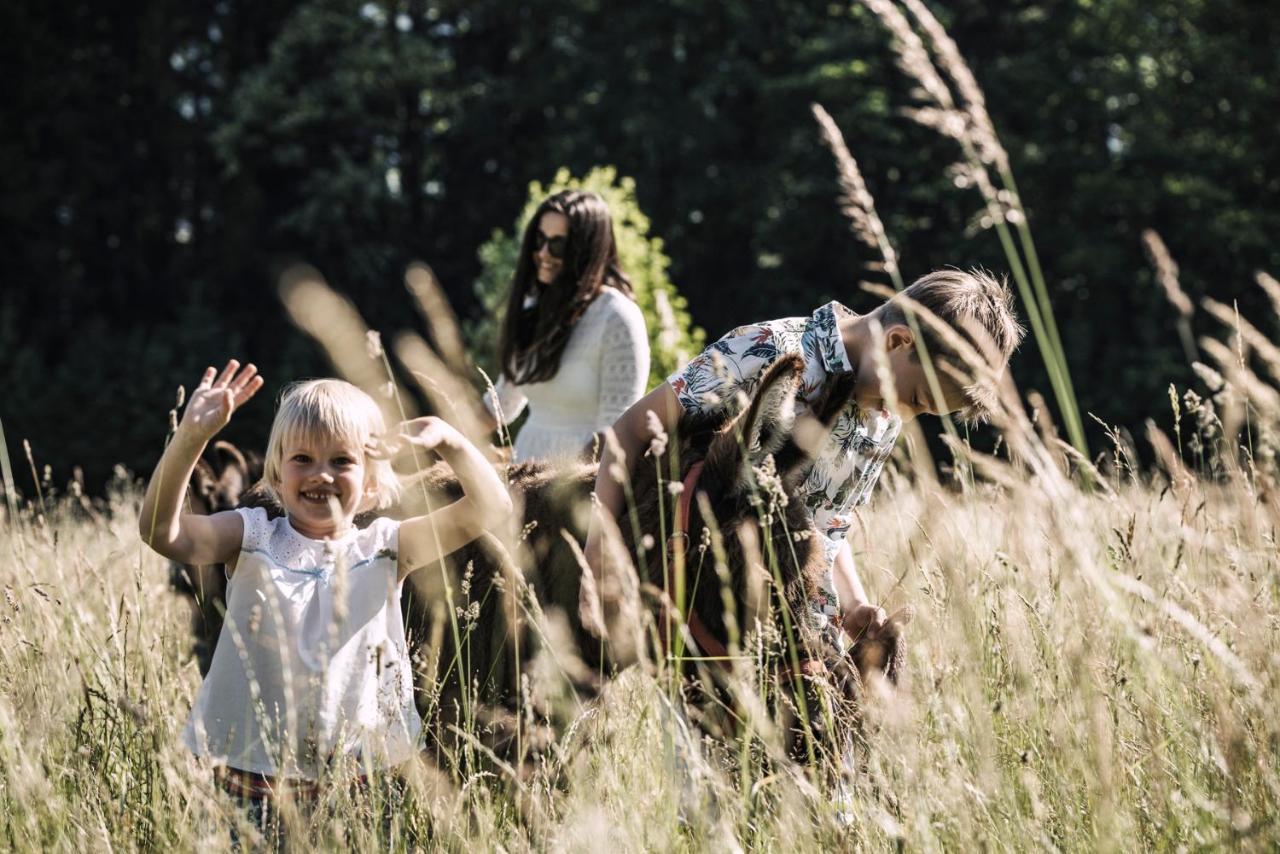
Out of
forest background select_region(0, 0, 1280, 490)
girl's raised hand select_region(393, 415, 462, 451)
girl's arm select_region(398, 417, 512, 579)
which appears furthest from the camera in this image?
forest background select_region(0, 0, 1280, 490)

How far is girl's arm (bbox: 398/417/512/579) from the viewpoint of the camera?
88.4 inches

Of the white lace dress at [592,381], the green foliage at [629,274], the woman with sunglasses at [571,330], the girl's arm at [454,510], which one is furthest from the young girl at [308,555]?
the green foliage at [629,274]

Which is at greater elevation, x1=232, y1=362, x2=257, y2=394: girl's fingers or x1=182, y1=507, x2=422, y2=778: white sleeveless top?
x1=232, y1=362, x2=257, y2=394: girl's fingers

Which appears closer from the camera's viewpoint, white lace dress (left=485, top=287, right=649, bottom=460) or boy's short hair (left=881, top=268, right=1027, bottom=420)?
boy's short hair (left=881, top=268, right=1027, bottom=420)

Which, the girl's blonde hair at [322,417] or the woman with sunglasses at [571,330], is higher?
the girl's blonde hair at [322,417]

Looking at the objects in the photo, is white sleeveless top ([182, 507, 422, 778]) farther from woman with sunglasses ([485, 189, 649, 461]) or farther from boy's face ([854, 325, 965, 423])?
woman with sunglasses ([485, 189, 649, 461])

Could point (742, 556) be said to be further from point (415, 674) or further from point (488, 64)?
point (488, 64)

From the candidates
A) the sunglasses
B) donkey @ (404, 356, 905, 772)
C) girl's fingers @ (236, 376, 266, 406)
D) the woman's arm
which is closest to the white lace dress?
the woman's arm

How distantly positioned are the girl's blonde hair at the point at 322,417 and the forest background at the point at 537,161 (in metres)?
16.4

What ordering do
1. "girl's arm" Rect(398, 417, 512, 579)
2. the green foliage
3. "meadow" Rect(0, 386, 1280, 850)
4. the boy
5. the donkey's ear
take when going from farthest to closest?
the green foliage, the boy, "girl's arm" Rect(398, 417, 512, 579), the donkey's ear, "meadow" Rect(0, 386, 1280, 850)

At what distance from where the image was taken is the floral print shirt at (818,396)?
2.40m

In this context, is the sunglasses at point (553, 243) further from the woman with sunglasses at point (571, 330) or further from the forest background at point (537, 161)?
the forest background at point (537, 161)

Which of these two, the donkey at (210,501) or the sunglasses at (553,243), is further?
the sunglasses at (553,243)

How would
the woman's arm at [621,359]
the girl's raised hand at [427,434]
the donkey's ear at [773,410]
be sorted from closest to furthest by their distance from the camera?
the donkey's ear at [773,410] → the girl's raised hand at [427,434] → the woman's arm at [621,359]
